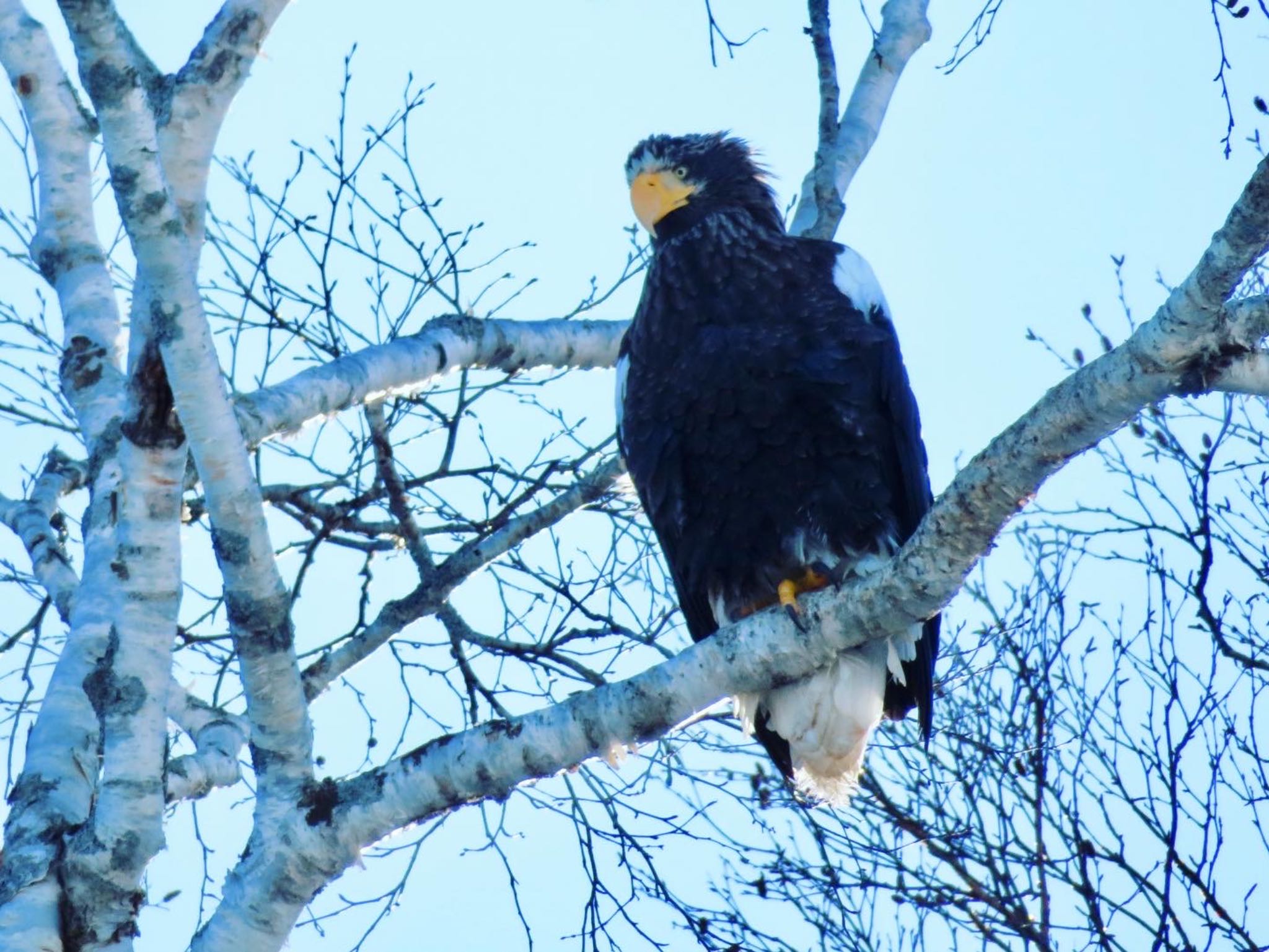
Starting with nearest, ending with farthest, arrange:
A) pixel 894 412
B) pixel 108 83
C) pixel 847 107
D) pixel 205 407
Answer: pixel 108 83 → pixel 205 407 → pixel 894 412 → pixel 847 107

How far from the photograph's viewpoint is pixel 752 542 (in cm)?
314

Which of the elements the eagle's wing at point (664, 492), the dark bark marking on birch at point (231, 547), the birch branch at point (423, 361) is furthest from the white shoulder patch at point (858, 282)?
the dark bark marking on birch at point (231, 547)

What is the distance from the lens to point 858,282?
3.28 m

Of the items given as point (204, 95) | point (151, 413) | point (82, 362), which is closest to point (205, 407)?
point (151, 413)

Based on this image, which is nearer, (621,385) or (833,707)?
(833,707)

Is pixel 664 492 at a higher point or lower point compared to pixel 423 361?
lower

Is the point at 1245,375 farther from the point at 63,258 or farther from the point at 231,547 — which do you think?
the point at 63,258

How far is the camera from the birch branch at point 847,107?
3598 mm

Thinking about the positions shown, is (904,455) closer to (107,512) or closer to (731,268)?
(731,268)

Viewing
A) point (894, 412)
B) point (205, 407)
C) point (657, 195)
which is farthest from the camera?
point (657, 195)

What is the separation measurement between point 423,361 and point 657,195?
2.51 feet

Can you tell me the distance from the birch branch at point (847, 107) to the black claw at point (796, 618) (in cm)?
134

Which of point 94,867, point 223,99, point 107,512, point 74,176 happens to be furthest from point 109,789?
point 74,176

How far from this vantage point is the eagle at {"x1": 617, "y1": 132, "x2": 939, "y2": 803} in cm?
307
